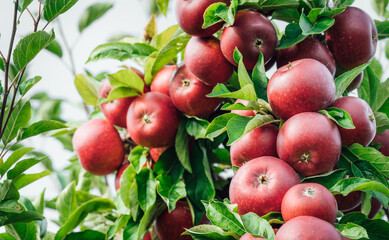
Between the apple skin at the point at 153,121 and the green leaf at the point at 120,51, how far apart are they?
161 millimetres

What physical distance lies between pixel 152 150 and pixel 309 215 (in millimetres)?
777

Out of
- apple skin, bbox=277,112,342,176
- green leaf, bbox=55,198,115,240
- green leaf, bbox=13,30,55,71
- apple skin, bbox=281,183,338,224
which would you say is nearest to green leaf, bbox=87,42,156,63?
green leaf, bbox=13,30,55,71

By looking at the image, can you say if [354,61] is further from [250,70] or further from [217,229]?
[217,229]

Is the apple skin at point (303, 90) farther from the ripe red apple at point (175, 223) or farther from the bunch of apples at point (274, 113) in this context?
the ripe red apple at point (175, 223)

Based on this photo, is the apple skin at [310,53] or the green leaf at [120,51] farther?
the green leaf at [120,51]

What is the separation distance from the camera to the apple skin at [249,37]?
4.32 feet

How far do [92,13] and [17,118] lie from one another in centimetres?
89

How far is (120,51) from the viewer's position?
5.41 ft

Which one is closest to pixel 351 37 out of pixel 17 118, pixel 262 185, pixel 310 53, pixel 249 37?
pixel 310 53

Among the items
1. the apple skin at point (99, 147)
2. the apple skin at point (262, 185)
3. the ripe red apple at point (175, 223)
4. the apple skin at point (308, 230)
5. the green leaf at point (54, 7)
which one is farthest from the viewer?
the apple skin at point (99, 147)

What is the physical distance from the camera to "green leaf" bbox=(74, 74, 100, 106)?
1.88 m

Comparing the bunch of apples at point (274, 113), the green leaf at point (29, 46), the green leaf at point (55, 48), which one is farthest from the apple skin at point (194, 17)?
the green leaf at point (55, 48)

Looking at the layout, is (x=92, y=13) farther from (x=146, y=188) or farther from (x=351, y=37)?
(x=351, y=37)

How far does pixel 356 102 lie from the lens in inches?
47.5
